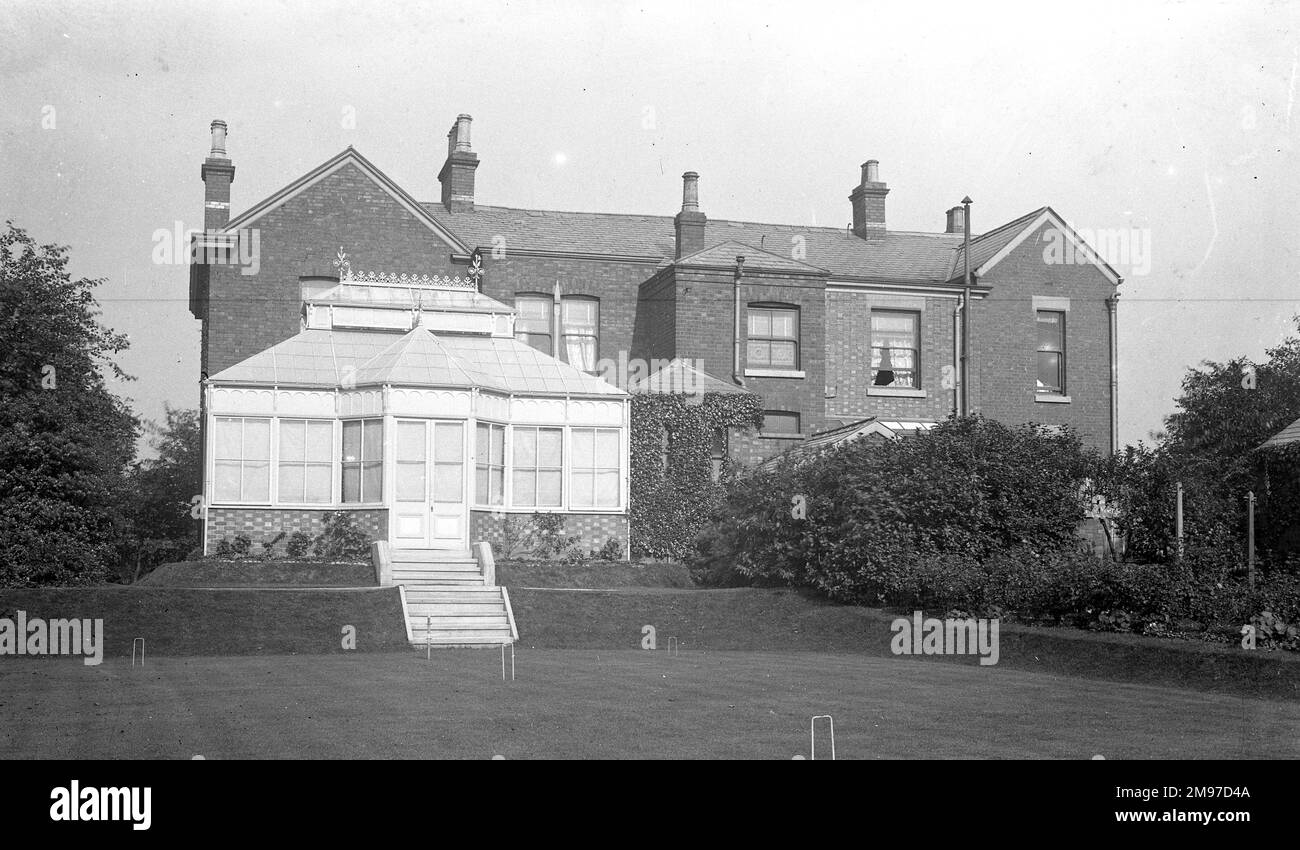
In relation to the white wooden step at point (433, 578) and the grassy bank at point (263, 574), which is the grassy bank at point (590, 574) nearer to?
the white wooden step at point (433, 578)

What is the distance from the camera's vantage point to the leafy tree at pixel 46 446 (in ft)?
76.1

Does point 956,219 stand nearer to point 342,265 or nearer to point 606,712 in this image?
point 342,265

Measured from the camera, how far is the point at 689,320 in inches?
1262

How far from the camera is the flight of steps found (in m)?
20.0

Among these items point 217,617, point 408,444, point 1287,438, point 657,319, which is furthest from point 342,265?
point 1287,438

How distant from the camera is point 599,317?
3409cm

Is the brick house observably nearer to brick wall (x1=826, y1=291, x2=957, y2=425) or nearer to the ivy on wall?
brick wall (x1=826, y1=291, x2=957, y2=425)

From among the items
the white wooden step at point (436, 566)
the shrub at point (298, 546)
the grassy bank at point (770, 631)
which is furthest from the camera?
the shrub at point (298, 546)

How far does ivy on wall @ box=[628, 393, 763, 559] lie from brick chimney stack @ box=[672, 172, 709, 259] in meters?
6.44

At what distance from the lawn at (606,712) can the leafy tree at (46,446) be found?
689 cm

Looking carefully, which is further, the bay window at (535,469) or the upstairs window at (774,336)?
the upstairs window at (774,336)

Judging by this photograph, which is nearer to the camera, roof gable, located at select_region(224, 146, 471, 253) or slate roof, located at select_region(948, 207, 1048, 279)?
roof gable, located at select_region(224, 146, 471, 253)

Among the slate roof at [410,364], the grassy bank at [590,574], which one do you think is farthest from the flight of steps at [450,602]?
the slate roof at [410,364]

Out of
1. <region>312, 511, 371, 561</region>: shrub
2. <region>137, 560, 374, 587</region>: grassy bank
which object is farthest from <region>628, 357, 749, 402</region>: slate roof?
<region>137, 560, 374, 587</region>: grassy bank
